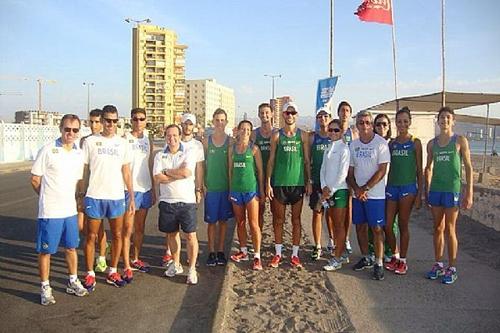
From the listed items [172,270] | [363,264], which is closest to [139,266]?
[172,270]

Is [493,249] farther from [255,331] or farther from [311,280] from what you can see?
[255,331]

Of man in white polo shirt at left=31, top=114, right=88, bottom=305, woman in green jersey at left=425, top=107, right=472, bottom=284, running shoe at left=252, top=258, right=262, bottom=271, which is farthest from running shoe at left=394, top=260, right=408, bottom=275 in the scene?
man in white polo shirt at left=31, top=114, right=88, bottom=305

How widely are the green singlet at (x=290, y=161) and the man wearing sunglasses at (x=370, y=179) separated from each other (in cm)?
67

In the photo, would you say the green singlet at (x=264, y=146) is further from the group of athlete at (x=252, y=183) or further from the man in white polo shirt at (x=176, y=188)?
the man in white polo shirt at (x=176, y=188)

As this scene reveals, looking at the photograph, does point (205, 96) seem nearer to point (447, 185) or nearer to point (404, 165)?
point (404, 165)

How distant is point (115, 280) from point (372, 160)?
3.44m

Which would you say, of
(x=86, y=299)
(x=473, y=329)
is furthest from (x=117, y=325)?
(x=473, y=329)

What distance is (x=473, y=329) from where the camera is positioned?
3924mm

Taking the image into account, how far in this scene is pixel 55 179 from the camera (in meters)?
4.61

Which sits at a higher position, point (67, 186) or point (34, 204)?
point (67, 186)

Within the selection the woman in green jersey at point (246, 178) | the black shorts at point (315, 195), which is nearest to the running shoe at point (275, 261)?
the woman in green jersey at point (246, 178)

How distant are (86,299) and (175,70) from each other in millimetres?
97379

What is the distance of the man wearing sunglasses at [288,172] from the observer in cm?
572

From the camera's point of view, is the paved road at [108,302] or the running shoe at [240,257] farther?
the running shoe at [240,257]
